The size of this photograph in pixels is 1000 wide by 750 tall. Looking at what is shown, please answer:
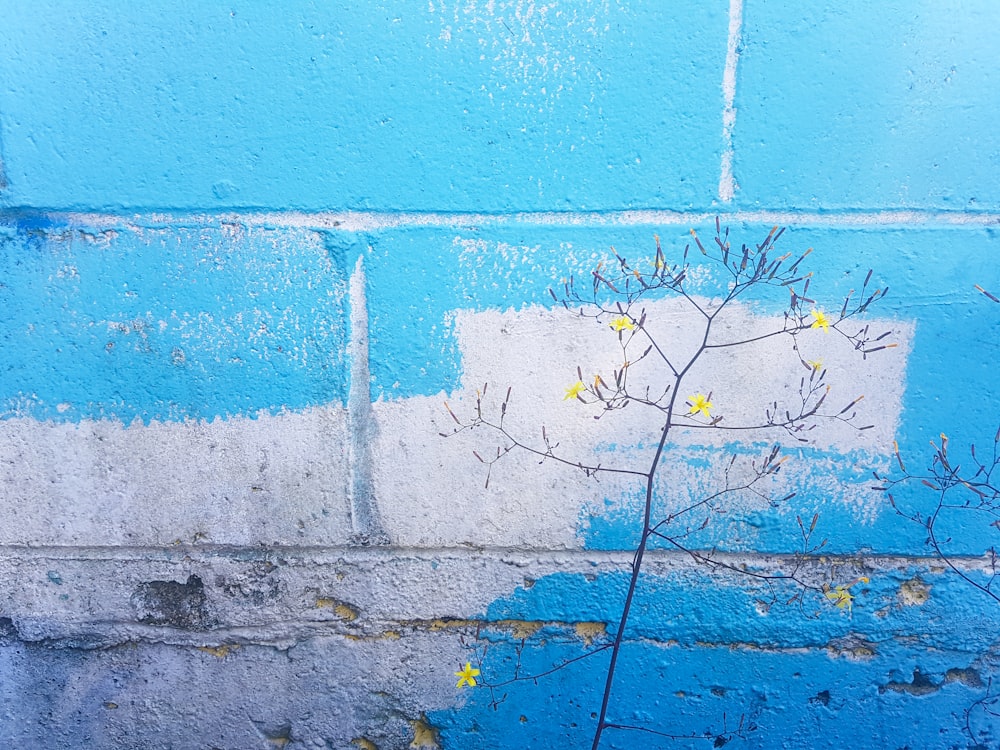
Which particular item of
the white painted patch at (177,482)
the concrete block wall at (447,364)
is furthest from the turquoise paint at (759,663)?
the white painted patch at (177,482)

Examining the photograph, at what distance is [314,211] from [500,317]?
1.45 feet

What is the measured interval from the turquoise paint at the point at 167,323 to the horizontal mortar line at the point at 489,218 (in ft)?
0.08

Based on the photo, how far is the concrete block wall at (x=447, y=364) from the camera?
124 cm

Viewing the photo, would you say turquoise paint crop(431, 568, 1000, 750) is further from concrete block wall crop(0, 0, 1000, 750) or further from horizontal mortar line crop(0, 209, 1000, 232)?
horizontal mortar line crop(0, 209, 1000, 232)

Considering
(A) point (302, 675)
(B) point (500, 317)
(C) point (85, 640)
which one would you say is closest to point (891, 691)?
(B) point (500, 317)

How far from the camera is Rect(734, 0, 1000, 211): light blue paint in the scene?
1202mm

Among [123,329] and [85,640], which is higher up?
[123,329]

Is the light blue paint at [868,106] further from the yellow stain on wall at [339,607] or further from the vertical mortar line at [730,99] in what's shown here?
the yellow stain on wall at [339,607]

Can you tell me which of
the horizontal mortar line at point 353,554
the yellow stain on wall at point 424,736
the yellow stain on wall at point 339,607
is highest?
the horizontal mortar line at point 353,554

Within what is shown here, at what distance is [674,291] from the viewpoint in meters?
1.27

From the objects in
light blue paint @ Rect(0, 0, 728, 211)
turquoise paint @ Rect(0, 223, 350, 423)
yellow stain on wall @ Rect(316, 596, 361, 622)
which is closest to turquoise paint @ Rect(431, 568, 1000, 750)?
yellow stain on wall @ Rect(316, 596, 361, 622)

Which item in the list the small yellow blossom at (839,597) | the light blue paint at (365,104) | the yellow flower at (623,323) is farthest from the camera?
the small yellow blossom at (839,597)

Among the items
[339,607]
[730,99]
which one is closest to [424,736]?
[339,607]

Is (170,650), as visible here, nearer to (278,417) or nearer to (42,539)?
(42,539)
